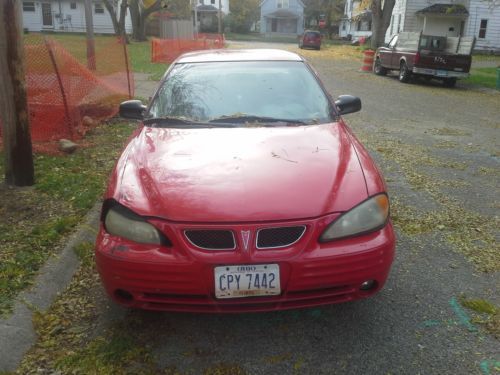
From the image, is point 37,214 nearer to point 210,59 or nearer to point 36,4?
point 210,59

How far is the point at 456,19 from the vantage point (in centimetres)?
3750

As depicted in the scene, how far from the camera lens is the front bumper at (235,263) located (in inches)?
98.5

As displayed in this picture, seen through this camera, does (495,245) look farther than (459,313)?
Yes

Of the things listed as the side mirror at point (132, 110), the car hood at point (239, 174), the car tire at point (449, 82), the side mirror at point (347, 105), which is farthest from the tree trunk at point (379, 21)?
the car hood at point (239, 174)

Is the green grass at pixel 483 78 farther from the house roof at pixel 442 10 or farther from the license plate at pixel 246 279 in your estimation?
the license plate at pixel 246 279

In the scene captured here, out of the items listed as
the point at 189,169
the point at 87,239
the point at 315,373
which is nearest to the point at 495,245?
the point at 315,373

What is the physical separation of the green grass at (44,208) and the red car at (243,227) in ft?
3.30

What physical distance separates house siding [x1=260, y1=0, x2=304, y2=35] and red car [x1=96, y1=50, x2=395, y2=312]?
69952 millimetres

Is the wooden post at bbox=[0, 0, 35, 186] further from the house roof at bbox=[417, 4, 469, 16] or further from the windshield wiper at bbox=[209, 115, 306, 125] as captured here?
the house roof at bbox=[417, 4, 469, 16]

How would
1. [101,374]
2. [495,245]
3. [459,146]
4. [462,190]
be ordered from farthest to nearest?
[459,146]
[462,190]
[495,245]
[101,374]

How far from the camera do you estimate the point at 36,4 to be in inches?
1954

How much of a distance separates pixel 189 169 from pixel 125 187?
15.5 inches

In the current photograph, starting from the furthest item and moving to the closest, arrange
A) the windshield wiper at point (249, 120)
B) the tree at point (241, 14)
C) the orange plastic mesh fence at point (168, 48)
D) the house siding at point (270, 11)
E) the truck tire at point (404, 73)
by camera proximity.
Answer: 1. the house siding at point (270, 11)
2. the tree at point (241, 14)
3. the orange plastic mesh fence at point (168, 48)
4. the truck tire at point (404, 73)
5. the windshield wiper at point (249, 120)

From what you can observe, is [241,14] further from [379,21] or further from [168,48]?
[168,48]
